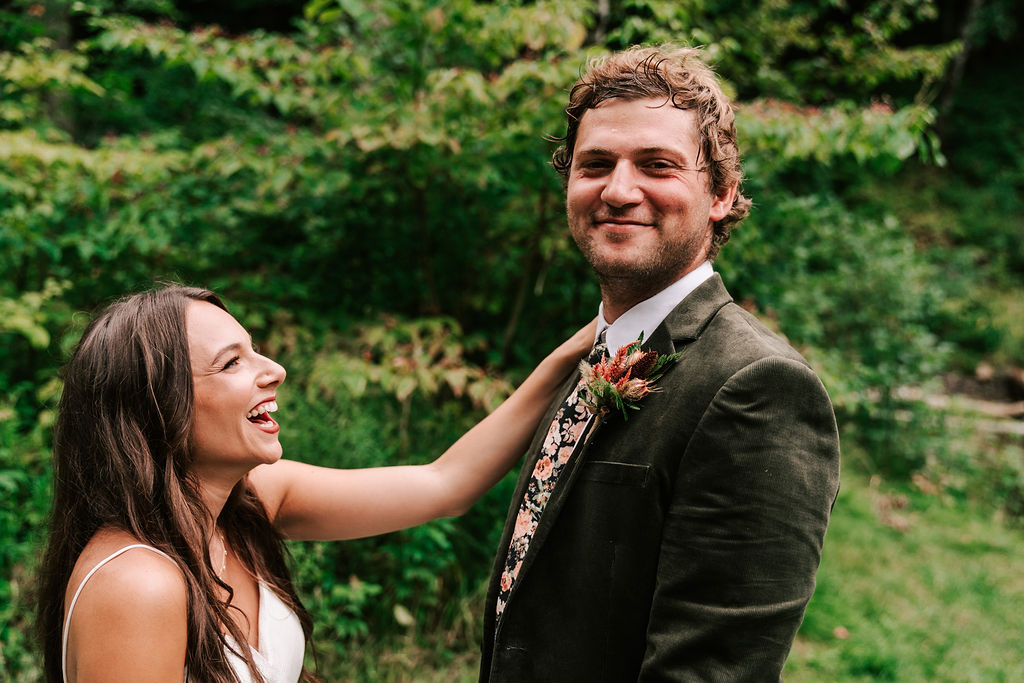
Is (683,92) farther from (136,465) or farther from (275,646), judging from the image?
(275,646)

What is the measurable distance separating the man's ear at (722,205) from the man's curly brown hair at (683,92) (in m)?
0.01

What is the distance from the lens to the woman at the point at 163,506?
1.59 metres

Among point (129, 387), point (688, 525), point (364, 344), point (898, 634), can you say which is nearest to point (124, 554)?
point (129, 387)

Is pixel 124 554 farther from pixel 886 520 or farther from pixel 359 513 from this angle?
pixel 886 520

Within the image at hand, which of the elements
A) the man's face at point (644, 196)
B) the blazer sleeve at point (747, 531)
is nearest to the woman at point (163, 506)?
the man's face at point (644, 196)

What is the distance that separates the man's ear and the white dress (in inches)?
60.0

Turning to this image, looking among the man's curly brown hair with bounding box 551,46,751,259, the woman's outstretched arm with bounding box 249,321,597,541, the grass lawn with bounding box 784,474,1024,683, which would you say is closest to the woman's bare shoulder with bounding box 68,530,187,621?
the woman's outstretched arm with bounding box 249,321,597,541

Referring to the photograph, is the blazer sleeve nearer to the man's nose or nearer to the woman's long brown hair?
the man's nose

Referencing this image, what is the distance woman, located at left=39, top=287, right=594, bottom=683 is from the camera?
62.5 inches

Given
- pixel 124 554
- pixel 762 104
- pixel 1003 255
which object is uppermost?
pixel 762 104

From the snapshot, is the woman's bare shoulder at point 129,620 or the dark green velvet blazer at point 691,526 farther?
the woman's bare shoulder at point 129,620

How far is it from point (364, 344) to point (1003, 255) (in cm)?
1225

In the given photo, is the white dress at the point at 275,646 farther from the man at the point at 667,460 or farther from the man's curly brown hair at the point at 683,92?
the man's curly brown hair at the point at 683,92

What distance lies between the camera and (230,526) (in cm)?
209
